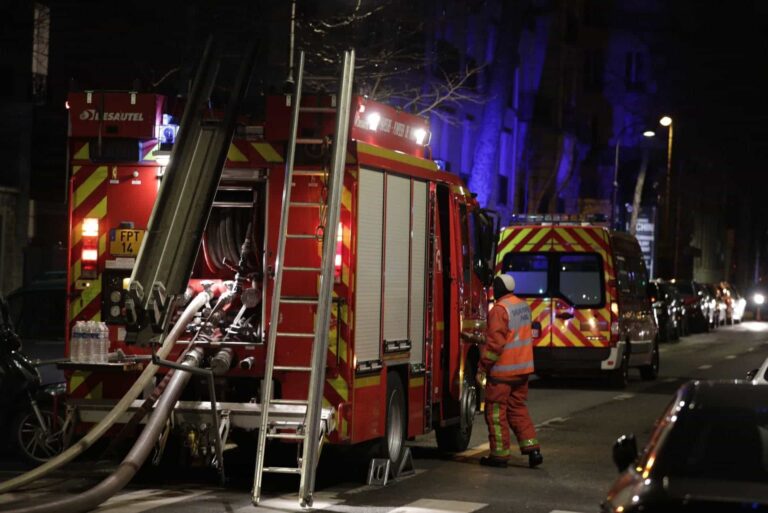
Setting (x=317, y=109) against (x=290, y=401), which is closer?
(x=290, y=401)

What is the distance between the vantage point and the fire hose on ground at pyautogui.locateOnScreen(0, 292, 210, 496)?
30.9 ft

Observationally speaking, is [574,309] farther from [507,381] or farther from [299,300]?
[299,300]

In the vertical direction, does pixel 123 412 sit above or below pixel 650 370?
above

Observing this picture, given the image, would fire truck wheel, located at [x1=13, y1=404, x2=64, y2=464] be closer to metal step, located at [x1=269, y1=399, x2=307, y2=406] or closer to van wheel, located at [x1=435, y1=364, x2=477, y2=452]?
metal step, located at [x1=269, y1=399, x2=307, y2=406]

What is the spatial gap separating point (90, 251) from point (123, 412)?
153 cm

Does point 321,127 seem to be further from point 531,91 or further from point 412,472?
point 531,91

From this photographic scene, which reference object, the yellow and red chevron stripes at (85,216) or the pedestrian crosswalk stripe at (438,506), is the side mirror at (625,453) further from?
the yellow and red chevron stripes at (85,216)

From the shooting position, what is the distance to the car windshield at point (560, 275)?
2192cm

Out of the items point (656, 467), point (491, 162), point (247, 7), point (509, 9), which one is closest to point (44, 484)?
point (656, 467)

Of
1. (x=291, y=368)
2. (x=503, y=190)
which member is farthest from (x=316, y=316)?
(x=503, y=190)

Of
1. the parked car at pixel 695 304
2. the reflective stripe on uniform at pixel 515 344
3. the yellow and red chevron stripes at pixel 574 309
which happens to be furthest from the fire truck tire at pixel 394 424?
the parked car at pixel 695 304

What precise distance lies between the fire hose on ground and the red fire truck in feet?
0.66

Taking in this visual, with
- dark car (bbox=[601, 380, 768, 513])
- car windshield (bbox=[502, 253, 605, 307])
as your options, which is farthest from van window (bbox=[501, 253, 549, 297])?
dark car (bbox=[601, 380, 768, 513])

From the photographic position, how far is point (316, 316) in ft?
33.7
